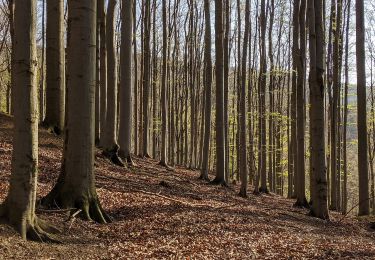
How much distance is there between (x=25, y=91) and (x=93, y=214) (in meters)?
2.73

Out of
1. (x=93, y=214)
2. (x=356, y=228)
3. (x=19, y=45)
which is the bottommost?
(x=356, y=228)

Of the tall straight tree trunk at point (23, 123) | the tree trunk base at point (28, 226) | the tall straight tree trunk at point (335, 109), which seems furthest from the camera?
the tall straight tree trunk at point (335, 109)

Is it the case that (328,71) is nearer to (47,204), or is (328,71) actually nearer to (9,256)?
(47,204)

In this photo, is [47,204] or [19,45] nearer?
[19,45]

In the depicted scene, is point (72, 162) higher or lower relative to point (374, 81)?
lower

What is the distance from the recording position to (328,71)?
18000mm

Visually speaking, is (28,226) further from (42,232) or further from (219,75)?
(219,75)

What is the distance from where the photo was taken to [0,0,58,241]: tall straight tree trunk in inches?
188

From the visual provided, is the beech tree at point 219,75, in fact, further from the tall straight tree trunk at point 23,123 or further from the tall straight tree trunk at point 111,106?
the tall straight tree trunk at point 23,123

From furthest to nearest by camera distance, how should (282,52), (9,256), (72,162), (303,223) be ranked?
(282,52), (303,223), (72,162), (9,256)

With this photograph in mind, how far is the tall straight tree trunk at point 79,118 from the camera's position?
6625 millimetres

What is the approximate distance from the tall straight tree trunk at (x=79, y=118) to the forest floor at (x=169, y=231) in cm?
38

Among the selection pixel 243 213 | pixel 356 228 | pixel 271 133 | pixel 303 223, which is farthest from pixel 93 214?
pixel 271 133

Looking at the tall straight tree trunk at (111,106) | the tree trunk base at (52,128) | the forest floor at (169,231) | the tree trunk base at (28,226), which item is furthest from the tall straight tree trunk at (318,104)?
the tree trunk base at (52,128)
